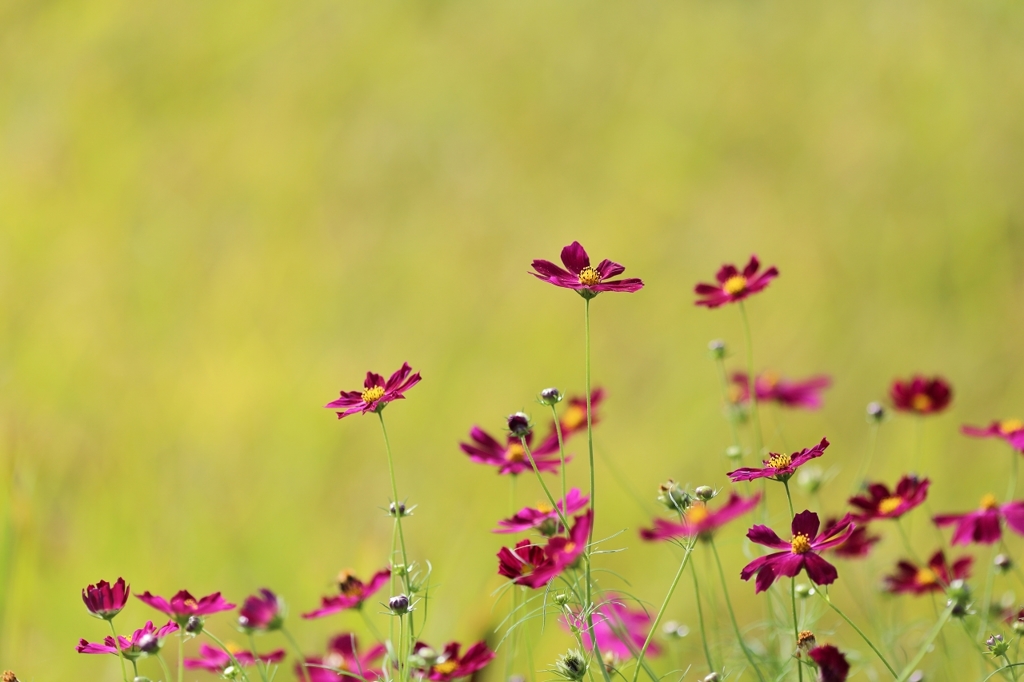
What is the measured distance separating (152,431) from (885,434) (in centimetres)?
123

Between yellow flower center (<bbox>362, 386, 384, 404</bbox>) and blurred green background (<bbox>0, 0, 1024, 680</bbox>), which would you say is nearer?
yellow flower center (<bbox>362, 386, 384, 404</bbox>)

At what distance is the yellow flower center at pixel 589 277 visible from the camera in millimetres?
618

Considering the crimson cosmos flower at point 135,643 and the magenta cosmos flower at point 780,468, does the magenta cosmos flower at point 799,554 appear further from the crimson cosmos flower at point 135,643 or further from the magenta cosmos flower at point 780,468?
the crimson cosmos flower at point 135,643

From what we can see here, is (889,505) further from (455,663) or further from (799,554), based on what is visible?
(455,663)

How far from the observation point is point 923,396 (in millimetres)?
913

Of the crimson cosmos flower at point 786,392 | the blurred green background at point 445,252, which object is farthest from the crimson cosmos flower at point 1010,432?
the blurred green background at point 445,252

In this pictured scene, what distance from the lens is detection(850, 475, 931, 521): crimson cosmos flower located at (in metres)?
0.67

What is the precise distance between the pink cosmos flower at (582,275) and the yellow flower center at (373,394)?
13cm

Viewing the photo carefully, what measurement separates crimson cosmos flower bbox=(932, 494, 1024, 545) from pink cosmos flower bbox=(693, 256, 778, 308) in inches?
9.3

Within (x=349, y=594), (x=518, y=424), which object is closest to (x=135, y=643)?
(x=349, y=594)

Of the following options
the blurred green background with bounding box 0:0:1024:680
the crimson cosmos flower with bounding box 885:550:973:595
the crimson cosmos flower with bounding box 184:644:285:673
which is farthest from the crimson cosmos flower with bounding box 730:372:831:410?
the crimson cosmos flower with bounding box 184:644:285:673

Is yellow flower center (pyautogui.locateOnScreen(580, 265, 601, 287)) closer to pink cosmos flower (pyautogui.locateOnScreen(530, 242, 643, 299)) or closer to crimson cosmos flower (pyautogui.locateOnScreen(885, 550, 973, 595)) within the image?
pink cosmos flower (pyautogui.locateOnScreen(530, 242, 643, 299))

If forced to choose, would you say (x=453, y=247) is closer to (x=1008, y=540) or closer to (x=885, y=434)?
(x=885, y=434)

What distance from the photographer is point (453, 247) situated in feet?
5.92
